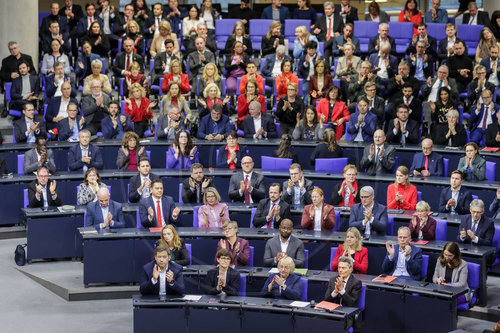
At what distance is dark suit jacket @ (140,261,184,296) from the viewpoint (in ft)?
30.5

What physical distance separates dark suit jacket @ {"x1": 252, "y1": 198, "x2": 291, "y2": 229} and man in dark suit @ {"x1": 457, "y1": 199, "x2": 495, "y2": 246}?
1.99m

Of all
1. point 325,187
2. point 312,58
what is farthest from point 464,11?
point 325,187

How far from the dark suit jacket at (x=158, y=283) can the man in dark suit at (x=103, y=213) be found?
1468mm

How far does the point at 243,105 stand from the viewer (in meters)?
13.7

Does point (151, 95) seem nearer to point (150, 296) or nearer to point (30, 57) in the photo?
point (30, 57)

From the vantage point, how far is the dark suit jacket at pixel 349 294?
29.6 ft

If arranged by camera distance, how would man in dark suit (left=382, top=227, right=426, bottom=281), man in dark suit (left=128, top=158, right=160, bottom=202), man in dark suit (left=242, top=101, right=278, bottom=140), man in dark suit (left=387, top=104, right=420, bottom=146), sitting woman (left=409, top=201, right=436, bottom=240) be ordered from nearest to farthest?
man in dark suit (left=382, top=227, right=426, bottom=281) < sitting woman (left=409, top=201, right=436, bottom=240) < man in dark suit (left=128, top=158, right=160, bottom=202) < man in dark suit (left=387, top=104, right=420, bottom=146) < man in dark suit (left=242, top=101, right=278, bottom=140)

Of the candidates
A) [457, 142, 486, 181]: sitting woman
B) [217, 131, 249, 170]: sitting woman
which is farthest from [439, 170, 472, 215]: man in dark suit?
[217, 131, 249, 170]: sitting woman

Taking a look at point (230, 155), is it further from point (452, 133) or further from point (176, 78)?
point (452, 133)

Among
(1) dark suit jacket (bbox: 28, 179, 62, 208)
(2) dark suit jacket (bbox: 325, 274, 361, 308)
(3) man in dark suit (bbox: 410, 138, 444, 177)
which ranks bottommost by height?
(2) dark suit jacket (bbox: 325, 274, 361, 308)

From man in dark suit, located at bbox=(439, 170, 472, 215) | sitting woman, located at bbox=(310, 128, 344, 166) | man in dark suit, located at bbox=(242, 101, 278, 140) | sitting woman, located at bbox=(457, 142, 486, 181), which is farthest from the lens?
man in dark suit, located at bbox=(242, 101, 278, 140)

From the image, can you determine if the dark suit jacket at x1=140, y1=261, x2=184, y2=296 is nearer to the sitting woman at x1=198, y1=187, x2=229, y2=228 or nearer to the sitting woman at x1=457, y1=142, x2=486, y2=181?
the sitting woman at x1=198, y1=187, x2=229, y2=228

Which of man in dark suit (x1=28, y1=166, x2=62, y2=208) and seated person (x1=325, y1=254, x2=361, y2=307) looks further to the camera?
man in dark suit (x1=28, y1=166, x2=62, y2=208)

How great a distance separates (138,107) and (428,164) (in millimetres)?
4358
